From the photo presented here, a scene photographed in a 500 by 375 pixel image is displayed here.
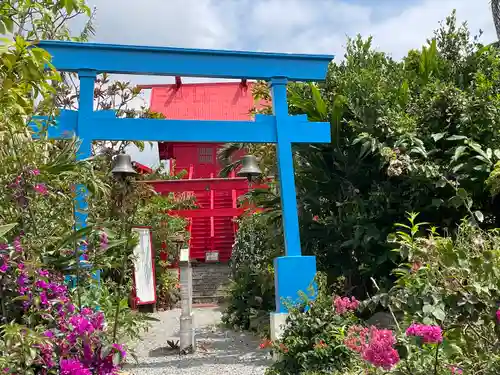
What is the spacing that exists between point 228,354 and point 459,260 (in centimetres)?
462

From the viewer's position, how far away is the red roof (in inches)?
760

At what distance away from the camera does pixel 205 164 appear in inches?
722

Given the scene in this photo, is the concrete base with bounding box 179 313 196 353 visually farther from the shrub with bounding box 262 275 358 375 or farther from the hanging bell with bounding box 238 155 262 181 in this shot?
the hanging bell with bounding box 238 155 262 181

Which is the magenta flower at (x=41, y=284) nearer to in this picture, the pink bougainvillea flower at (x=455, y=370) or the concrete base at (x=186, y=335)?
the pink bougainvillea flower at (x=455, y=370)

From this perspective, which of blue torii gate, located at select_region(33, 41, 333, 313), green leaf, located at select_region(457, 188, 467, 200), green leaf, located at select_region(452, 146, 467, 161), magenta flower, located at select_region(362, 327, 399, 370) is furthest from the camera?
green leaf, located at select_region(452, 146, 467, 161)

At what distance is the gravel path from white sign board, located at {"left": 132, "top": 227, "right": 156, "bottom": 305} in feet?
3.36

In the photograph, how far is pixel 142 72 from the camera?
240 inches

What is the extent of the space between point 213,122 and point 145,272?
5615 mm

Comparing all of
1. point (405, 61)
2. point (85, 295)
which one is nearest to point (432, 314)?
point (85, 295)

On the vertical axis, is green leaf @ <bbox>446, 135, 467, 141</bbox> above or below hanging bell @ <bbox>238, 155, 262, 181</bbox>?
above

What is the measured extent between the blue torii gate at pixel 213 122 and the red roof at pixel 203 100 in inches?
502

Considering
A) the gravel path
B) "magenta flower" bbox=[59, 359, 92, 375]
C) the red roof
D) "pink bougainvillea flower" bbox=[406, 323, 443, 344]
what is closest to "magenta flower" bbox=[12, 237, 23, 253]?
"magenta flower" bbox=[59, 359, 92, 375]

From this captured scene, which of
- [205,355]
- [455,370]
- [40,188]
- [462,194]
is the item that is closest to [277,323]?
[205,355]

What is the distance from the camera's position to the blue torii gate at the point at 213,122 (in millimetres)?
5910
